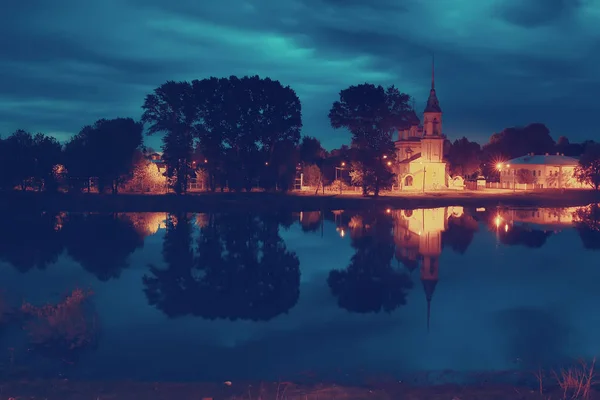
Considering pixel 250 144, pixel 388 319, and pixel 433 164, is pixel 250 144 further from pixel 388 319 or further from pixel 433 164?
pixel 388 319

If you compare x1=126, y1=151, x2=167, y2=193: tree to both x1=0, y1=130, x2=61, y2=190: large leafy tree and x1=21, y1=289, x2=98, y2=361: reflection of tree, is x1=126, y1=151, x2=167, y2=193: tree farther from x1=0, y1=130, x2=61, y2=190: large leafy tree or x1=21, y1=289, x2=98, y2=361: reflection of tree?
x1=21, y1=289, x2=98, y2=361: reflection of tree

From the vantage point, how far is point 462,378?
12.4 meters

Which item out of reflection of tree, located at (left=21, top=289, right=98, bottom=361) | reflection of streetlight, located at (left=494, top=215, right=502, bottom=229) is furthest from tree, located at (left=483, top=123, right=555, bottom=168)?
reflection of tree, located at (left=21, top=289, right=98, bottom=361)

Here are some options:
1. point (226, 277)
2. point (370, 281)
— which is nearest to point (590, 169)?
point (370, 281)

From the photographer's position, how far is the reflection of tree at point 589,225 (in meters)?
36.8

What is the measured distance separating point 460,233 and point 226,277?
21.2 m

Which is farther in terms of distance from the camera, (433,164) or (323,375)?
(433,164)

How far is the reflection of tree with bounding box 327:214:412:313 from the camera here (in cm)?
2049

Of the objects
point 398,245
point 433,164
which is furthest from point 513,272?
point 433,164

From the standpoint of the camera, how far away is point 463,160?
117 m

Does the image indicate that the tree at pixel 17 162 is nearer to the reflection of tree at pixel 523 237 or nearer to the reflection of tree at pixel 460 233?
the reflection of tree at pixel 460 233

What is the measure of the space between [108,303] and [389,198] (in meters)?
47.8

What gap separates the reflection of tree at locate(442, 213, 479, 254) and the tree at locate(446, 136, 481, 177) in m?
68.1

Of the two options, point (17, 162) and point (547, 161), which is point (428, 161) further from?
point (17, 162)
